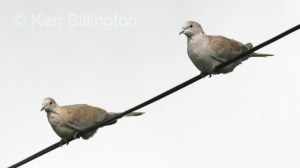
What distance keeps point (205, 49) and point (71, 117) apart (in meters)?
2.52

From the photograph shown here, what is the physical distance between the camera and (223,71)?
13547 millimetres

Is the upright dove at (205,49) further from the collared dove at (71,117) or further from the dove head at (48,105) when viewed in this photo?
the dove head at (48,105)

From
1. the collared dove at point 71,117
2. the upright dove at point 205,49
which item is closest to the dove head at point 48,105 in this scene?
the collared dove at point 71,117

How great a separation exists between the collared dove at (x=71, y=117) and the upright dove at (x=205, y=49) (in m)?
1.75

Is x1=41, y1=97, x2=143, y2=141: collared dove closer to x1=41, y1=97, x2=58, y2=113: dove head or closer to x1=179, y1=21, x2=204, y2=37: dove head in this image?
x1=41, y1=97, x2=58, y2=113: dove head

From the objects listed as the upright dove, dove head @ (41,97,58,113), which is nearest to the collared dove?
dove head @ (41,97,58,113)

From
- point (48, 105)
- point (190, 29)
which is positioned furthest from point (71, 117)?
point (190, 29)

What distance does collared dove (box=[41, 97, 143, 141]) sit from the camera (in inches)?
583

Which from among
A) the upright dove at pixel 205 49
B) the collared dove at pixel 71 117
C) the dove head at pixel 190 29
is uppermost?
the dove head at pixel 190 29

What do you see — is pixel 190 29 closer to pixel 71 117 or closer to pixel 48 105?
pixel 71 117

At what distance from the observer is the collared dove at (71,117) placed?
48.6 feet

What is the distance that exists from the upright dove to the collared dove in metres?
1.75

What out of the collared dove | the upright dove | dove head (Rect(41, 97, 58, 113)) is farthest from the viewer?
dove head (Rect(41, 97, 58, 113))

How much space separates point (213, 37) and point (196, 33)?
348mm
